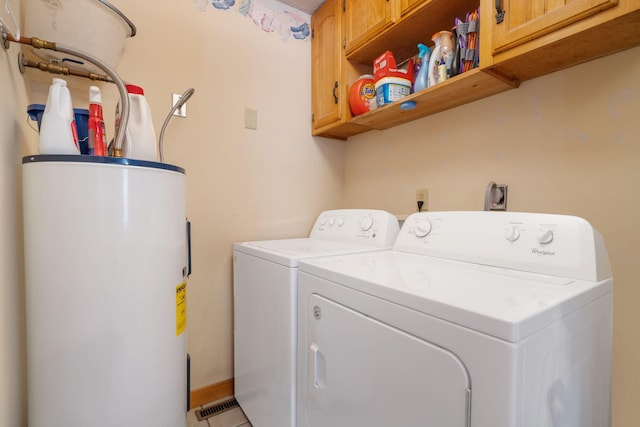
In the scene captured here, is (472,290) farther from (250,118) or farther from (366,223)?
(250,118)

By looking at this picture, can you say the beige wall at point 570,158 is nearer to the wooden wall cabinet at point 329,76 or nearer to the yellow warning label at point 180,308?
the wooden wall cabinet at point 329,76

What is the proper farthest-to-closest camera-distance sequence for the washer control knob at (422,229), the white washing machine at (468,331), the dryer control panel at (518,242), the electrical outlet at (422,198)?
the electrical outlet at (422,198) < the washer control knob at (422,229) < the dryer control panel at (518,242) < the white washing machine at (468,331)

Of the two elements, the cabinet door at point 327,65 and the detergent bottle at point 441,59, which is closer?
the detergent bottle at point 441,59

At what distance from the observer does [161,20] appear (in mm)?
1413

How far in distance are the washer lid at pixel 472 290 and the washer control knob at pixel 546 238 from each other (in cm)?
10

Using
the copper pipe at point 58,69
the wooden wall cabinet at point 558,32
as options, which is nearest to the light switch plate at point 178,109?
the copper pipe at point 58,69

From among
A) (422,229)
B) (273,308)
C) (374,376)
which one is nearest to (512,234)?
(422,229)

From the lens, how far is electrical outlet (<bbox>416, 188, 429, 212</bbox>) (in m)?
1.55

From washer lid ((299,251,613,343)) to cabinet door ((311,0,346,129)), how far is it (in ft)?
3.47

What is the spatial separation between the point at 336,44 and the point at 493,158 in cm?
108

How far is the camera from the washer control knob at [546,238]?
2.72ft

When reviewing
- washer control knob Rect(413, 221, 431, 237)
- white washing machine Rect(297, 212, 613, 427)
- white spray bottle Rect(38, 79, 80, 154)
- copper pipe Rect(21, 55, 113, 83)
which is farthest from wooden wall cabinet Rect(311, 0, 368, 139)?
white spray bottle Rect(38, 79, 80, 154)

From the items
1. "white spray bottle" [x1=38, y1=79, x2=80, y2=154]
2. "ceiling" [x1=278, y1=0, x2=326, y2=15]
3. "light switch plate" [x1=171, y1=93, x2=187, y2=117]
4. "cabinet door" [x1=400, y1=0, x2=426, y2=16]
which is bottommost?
"white spray bottle" [x1=38, y1=79, x2=80, y2=154]

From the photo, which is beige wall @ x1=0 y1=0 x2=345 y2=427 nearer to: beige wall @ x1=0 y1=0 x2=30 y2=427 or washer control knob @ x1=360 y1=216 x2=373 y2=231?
beige wall @ x1=0 y1=0 x2=30 y2=427
